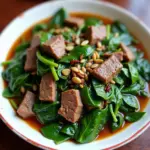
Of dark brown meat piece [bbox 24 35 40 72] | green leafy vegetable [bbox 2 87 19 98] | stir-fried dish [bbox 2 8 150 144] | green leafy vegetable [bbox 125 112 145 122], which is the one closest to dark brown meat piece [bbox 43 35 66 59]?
stir-fried dish [bbox 2 8 150 144]

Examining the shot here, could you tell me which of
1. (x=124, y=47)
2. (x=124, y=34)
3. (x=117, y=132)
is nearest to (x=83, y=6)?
(x=124, y=34)

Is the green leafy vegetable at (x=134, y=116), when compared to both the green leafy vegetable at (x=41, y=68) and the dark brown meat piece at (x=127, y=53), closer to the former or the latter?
the dark brown meat piece at (x=127, y=53)

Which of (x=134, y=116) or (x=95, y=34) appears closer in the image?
(x=134, y=116)

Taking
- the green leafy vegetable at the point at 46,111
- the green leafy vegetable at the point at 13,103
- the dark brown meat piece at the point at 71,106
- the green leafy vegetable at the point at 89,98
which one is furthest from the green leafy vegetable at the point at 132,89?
the green leafy vegetable at the point at 13,103

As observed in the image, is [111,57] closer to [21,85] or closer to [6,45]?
[21,85]

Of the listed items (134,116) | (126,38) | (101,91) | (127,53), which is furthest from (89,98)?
(126,38)

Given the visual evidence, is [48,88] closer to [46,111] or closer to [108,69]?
[46,111]
